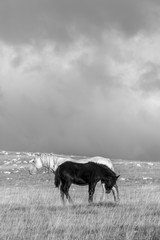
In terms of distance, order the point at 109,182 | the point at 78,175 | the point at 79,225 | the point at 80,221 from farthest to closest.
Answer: the point at 109,182 < the point at 78,175 < the point at 80,221 < the point at 79,225

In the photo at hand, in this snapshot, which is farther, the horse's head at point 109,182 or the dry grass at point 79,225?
the horse's head at point 109,182

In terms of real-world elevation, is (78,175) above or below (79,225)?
above

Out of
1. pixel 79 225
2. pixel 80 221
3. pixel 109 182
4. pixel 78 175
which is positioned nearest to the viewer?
pixel 79 225

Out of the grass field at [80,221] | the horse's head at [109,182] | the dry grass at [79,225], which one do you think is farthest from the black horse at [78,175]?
the dry grass at [79,225]

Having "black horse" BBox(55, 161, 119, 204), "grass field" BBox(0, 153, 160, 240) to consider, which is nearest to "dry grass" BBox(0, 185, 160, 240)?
"grass field" BBox(0, 153, 160, 240)

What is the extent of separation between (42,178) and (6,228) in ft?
76.4

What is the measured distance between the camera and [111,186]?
17.2 metres

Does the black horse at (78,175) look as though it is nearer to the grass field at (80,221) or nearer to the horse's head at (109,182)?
the horse's head at (109,182)

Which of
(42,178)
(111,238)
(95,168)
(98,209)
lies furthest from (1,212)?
(42,178)

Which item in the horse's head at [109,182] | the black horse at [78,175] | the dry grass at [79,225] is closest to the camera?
the dry grass at [79,225]

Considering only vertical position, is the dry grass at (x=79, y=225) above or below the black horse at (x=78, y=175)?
below

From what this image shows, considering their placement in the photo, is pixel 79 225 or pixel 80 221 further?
pixel 80 221

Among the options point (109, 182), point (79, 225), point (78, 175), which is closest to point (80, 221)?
point (79, 225)

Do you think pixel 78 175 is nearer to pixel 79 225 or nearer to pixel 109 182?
pixel 109 182
